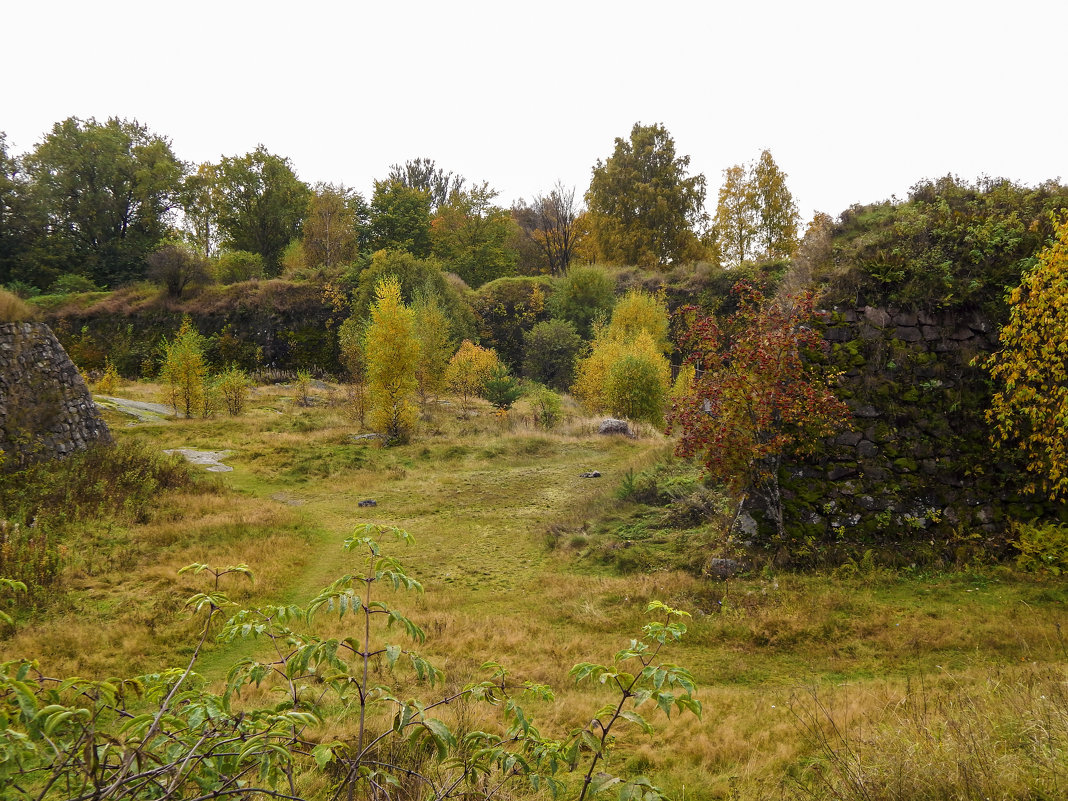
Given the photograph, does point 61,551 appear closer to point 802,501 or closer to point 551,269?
point 802,501

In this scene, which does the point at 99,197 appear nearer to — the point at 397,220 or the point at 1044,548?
the point at 397,220

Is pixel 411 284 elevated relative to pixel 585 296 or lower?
elevated

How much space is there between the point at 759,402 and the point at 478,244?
46807mm

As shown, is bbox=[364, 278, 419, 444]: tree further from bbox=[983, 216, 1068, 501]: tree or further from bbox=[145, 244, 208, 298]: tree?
bbox=[145, 244, 208, 298]: tree

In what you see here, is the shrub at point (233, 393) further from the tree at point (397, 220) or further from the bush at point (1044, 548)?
the bush at point (1044, 548)

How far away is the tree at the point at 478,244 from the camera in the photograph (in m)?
52.9

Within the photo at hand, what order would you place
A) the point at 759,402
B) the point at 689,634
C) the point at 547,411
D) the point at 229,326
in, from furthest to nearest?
the point at 229,326
the point at 547,411
the point at 759,402
the point at 689,634

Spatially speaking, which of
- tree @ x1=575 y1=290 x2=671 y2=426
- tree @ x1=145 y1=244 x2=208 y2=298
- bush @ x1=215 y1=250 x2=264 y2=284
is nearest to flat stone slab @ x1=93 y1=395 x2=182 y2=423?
tree @ x1=575 y1=290 x2=671 y2=426

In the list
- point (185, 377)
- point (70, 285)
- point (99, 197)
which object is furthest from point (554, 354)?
point (99, 197)

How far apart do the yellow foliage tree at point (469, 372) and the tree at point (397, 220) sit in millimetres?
21964

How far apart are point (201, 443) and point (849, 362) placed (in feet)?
65.5

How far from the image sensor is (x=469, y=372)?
3222 centimetres

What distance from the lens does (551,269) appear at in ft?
197

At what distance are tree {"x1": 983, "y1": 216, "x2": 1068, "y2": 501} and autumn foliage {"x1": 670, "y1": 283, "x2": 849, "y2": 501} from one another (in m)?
2.45
